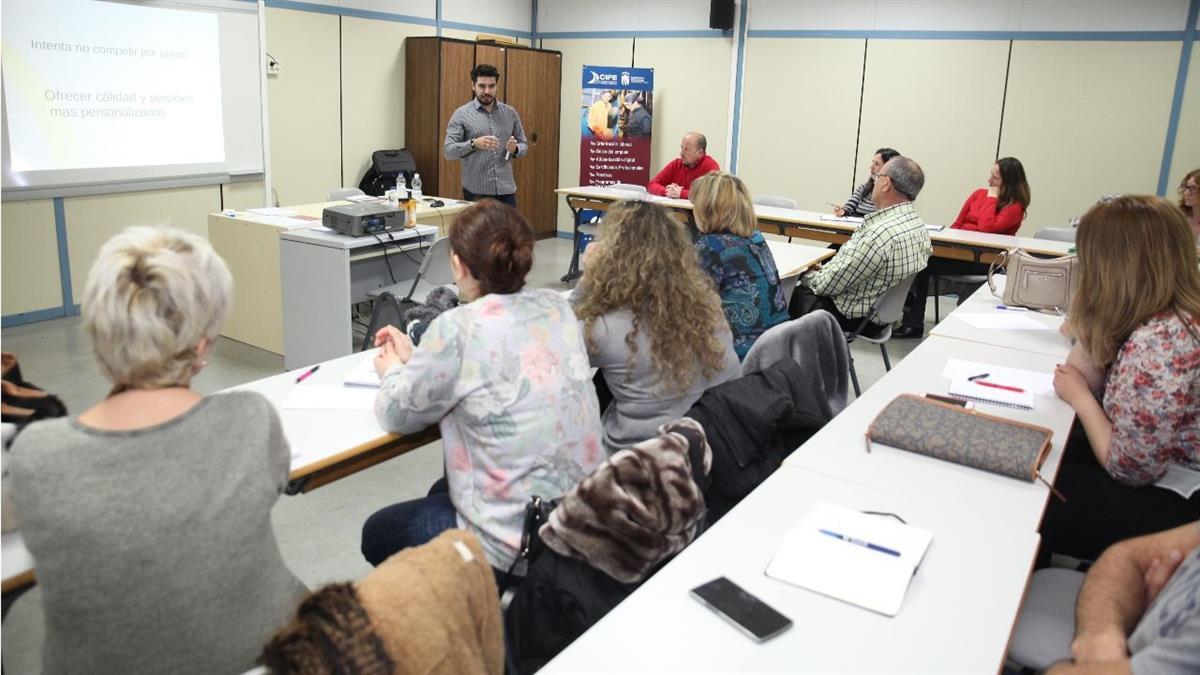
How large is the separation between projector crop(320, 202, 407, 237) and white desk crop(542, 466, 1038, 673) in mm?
3209

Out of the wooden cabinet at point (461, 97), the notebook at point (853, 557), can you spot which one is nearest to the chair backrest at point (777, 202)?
the wooden cabinet at point (461, 97)

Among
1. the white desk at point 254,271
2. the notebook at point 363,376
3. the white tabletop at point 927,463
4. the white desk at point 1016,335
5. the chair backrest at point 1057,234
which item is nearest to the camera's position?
the white tabletop at point 927,463

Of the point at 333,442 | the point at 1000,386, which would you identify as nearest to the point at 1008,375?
the point at 1000,386

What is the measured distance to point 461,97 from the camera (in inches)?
313

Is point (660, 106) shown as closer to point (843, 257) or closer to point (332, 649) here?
point (843, 257)

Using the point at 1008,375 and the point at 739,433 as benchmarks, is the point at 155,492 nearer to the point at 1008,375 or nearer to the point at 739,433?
the point at 739,433

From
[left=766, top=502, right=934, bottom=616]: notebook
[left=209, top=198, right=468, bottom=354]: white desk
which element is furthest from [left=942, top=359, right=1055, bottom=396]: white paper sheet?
[left=209, top=198, right=468, bottom=354]: white desk

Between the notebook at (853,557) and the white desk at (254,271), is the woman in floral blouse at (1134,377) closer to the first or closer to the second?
the notebook at (853,557)

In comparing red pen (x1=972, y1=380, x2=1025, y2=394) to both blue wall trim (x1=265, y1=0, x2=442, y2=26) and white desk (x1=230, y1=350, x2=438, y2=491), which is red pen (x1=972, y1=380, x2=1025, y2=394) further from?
blue wall trim (x1=265, y1=0, x2=442, y2=26)

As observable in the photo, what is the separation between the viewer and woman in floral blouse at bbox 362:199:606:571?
1.89 m

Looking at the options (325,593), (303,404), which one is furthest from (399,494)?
(325,593)

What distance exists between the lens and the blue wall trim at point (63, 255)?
545 centimetres

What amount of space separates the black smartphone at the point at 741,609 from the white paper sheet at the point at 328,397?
1.16m

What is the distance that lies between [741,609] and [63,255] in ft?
18.2
